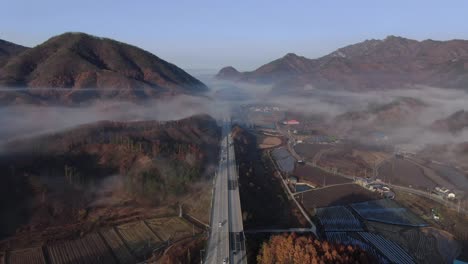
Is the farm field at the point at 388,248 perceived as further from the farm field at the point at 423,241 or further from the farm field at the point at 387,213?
the farm field at the point at 387,213

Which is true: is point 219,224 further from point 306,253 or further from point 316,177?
point 316,177

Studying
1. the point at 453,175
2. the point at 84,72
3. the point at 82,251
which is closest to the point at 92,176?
the point at 82,251

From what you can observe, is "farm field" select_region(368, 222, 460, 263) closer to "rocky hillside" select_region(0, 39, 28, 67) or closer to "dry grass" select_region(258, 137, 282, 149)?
"dry grass" select_region(258, 137, 282, 149)

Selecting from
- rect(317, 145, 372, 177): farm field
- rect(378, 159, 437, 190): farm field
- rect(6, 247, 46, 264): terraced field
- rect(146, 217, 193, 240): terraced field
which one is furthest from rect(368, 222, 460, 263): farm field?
rect(6, 247, 46, 264): terraced field

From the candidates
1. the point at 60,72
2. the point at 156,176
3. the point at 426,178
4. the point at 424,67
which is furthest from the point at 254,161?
the point at 424,67

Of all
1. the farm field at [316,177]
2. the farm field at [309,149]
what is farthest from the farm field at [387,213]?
the farm field at [309,149]

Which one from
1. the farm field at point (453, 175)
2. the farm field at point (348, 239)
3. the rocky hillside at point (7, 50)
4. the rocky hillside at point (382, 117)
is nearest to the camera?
the farm field at point (348, 239)
